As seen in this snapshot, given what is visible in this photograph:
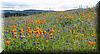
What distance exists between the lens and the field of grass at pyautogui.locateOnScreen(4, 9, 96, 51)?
157 inches

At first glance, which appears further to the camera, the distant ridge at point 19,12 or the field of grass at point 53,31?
the distant ridge at point 19,12

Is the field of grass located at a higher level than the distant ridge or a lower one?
lower

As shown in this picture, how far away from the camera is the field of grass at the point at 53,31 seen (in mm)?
3996

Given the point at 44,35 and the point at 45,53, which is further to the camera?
the point at 44,35

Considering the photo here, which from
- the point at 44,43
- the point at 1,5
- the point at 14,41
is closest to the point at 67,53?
the point at 44,43

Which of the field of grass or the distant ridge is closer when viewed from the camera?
the field of grass

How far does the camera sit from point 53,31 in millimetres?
4145

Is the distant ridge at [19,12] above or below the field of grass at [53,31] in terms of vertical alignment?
above

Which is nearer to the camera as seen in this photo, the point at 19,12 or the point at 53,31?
the point at 53,31

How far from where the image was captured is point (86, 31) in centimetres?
413

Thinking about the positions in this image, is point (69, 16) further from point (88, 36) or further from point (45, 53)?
point (45, 53)

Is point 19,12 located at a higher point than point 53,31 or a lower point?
higher

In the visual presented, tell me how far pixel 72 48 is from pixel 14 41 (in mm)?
1117

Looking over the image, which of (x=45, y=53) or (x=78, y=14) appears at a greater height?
(x=78, y=14)
